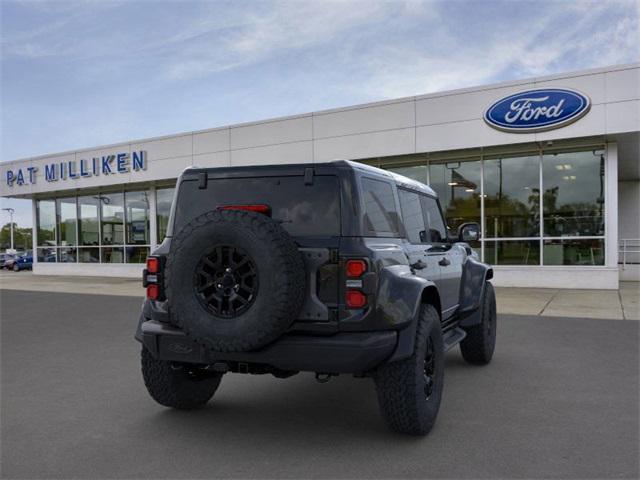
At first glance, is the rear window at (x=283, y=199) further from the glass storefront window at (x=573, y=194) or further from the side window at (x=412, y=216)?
the glass storefront window at (x=573, y=194)

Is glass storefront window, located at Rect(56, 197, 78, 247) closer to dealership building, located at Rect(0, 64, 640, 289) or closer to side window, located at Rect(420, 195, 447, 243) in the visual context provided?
dealership building, located at Rect(0, 64, 640, 289)

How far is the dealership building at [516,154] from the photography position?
1402cm

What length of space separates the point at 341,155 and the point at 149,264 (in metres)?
13.8

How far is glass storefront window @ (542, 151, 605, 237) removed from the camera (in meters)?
14.6

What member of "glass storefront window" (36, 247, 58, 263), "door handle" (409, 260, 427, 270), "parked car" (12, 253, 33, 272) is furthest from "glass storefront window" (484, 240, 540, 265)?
"parked car" (12, 253, 33, 272)

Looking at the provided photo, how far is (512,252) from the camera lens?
15.5m

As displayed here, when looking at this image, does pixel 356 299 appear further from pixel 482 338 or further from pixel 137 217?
pixel 137 217

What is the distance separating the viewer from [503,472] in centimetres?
332

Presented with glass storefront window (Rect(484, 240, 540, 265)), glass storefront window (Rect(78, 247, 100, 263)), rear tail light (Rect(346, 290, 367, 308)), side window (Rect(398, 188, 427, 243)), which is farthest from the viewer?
glass storefront window (Rect(78, 247, 100, 263))

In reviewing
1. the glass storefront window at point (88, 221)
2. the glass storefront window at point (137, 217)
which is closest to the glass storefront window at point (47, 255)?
the glass storefront window at point (88, 221)

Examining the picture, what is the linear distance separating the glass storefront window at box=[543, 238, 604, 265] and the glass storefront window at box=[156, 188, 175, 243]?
47.5ft

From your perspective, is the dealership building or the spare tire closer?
the spare tire

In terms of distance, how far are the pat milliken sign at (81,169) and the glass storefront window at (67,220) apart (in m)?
1.42

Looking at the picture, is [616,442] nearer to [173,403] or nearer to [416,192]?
[416,192]
